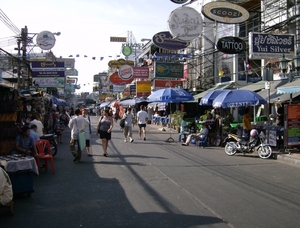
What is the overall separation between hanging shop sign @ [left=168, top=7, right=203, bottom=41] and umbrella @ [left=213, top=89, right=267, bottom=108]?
14.1 ft

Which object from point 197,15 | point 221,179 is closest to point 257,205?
point 221,179

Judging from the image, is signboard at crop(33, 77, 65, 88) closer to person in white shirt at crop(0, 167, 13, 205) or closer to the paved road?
the paved road

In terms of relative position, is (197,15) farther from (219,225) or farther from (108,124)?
(219,225)

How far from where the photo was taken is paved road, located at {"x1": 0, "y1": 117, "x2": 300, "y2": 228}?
17.8ft

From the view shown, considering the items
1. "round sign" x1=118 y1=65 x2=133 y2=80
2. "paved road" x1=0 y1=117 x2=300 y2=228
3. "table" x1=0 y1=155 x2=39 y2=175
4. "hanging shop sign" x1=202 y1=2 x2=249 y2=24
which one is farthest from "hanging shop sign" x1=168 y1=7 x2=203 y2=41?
"round sign" x1=118 y1=65 x2=133 y2=80

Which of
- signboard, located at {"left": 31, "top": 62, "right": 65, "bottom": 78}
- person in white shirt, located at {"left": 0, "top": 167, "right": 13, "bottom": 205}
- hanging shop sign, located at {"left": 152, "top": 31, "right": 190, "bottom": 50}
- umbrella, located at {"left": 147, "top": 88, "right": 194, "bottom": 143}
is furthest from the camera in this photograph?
signboard, located at {"left": 31, "top": 62, "right": 65, "bottom": 78}

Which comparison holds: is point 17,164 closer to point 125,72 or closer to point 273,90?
point 273,90

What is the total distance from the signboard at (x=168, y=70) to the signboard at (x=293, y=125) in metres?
15.5

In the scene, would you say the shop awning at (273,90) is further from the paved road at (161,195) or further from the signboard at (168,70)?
the signboard at (168,70)

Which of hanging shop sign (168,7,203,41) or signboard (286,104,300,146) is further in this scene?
hanging shop sign (168,7,203,41)

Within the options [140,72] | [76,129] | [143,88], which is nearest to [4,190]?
[76,129]

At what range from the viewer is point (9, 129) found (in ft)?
32.6

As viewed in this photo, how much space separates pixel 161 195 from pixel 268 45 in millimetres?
11073

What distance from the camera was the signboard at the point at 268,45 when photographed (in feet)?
49.6
